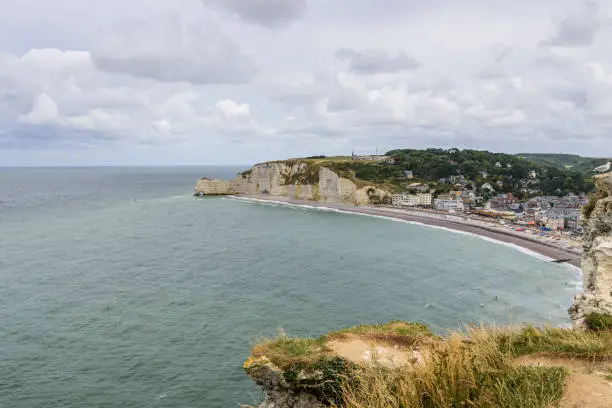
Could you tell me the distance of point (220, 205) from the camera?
105500 mm

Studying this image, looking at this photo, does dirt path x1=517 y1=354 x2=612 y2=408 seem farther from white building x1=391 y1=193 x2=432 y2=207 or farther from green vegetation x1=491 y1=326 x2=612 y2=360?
white building x1=391 y1=193 x2=432 y2=207

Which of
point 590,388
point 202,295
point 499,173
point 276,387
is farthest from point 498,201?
point 590,388

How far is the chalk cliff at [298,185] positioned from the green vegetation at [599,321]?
92480 millimetres

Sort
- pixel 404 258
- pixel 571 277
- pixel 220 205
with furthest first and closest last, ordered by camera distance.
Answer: pixel 220 205 → pixel 404 258 → pixel 571 277

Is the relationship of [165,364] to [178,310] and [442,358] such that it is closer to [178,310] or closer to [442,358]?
[178,310]

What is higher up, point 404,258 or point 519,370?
point 519,370

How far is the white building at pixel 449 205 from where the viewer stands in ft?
324

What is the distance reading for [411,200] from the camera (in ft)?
347

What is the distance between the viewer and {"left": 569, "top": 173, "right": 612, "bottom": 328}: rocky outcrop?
50.9ft

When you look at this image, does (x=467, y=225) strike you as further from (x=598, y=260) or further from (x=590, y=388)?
(x=590, y=388)

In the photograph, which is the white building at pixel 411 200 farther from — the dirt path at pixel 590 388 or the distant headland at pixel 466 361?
the dirt path at pixel 590 388

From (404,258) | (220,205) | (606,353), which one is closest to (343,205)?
(220,205)

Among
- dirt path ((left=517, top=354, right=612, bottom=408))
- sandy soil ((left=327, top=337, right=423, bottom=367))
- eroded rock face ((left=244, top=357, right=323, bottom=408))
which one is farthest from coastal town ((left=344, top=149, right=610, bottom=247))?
eroded rock face ((left=244, top=357, right=323, bottom=408))

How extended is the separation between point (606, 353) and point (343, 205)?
9875 centimetres
